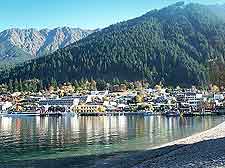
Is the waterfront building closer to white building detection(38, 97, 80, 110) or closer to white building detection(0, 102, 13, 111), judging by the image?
white building detection(38, 97, 80, 110)

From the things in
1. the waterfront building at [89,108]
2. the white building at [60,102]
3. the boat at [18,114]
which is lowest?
the boat at [18,114]

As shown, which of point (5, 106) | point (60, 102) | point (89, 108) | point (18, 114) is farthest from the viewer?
point (60, 102)

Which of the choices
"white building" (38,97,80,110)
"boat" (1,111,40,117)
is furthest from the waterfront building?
"boat" (1,111,40,117)

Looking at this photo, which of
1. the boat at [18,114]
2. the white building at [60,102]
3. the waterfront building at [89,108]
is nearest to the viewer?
the boat at [18,114]

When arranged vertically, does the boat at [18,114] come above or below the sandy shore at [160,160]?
above

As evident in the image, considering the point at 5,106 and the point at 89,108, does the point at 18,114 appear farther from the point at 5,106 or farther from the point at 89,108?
the point at 89,108

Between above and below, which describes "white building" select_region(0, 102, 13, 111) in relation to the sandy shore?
above

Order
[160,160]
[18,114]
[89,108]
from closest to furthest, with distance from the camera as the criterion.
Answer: [160,160] < [18,114] < [89,108]

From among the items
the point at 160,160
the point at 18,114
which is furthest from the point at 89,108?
the point at 160,160

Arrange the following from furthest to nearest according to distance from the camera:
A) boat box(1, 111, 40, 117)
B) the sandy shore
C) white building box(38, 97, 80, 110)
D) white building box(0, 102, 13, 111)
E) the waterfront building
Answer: white building box(38, 97, 80, 110) < white building box(0, 102, 13, 111) < the waterfront building < boat box(1, 111, 40, 117) < the sandy shore

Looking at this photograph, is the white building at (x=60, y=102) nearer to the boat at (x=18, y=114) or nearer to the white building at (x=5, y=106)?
the white building at (x=5, y=106)

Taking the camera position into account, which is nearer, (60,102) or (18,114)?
(18,114)

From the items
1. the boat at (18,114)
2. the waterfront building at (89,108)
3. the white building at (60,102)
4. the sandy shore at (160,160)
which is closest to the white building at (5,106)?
the boat at (18,114)

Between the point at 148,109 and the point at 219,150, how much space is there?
130m
